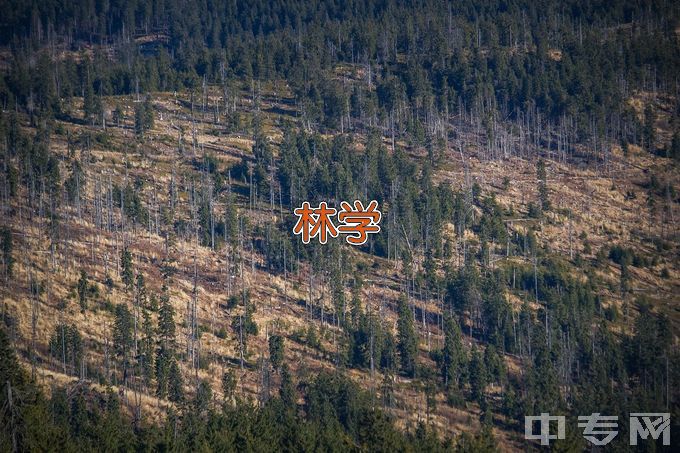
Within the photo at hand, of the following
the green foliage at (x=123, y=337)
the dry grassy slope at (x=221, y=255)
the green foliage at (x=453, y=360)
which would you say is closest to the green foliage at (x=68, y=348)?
the dry grassy slope at (x=221, y=255)

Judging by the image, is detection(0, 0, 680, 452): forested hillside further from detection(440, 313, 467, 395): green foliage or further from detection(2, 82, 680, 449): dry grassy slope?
detection(2, 82, 680, 449): dry grassy slope

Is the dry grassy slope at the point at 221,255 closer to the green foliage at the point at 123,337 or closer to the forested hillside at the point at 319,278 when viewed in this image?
the forested hillside at the point at 319,278

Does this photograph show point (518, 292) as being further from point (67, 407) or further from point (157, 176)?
point (67, 407)

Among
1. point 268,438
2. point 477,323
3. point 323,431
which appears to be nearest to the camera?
point 268,438

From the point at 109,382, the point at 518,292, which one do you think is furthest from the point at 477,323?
the point at 109,382

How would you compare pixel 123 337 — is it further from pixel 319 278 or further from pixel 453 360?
pixel 453 360

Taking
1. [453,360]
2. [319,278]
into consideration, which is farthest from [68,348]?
[453,360]

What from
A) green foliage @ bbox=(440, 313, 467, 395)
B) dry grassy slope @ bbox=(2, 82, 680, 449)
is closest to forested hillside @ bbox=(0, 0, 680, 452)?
green foliage @ bbox=(440, 313, 467, 395)
